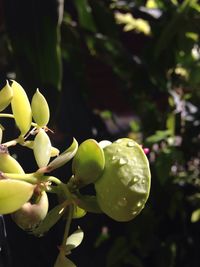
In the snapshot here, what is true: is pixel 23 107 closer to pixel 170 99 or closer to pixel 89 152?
pixel 89 152

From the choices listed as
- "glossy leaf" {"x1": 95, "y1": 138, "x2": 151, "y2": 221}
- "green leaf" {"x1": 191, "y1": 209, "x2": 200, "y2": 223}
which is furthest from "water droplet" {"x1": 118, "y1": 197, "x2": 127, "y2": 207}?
"green leaf" {"x1": 191, "y1": 209, "x2": 200, "y2": 223}

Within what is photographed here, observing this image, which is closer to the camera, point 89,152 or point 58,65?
point 89,152

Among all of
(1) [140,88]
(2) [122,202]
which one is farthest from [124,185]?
(1) [140,88]

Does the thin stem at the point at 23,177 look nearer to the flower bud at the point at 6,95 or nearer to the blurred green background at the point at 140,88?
the flower bud at the point at 6,95

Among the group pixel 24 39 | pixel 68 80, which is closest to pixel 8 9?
pixel 24 39

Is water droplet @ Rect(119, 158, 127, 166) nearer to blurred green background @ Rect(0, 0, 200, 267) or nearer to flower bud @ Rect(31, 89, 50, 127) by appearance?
flower bud @ Rect(31, 89, 50, 127)

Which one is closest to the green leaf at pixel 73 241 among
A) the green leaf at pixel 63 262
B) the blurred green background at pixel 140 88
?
the green leaf at pixel 63 262

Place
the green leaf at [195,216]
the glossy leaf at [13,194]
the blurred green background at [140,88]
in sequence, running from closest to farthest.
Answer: the glossy leaf at [13,194] < the blurred green background at [140,88] < the green leaf at [195,216]
